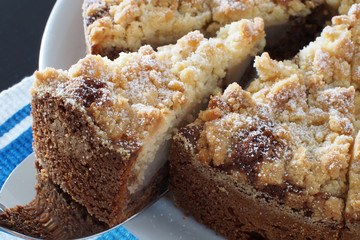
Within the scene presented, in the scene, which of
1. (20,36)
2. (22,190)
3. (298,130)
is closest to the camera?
(298,130)

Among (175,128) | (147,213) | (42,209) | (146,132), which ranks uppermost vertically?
(146,132)

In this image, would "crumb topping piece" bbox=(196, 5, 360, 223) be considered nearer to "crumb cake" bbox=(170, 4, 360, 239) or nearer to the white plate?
"crumb cake" bbox=(170, 4, 360, 239)

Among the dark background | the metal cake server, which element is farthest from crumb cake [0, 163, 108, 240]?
the dark background

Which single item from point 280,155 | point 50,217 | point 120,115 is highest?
point 120,115

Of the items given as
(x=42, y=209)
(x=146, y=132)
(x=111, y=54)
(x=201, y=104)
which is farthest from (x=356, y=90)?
(x=42, y=209)

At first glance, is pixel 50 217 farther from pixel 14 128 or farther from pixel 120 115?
pixel 14 128

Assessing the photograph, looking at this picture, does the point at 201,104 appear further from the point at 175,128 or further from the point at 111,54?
the point at 111,54

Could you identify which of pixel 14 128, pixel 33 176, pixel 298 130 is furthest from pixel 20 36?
pixel 298 130

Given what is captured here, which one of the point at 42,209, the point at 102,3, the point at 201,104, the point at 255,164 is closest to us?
the point at 255,164
